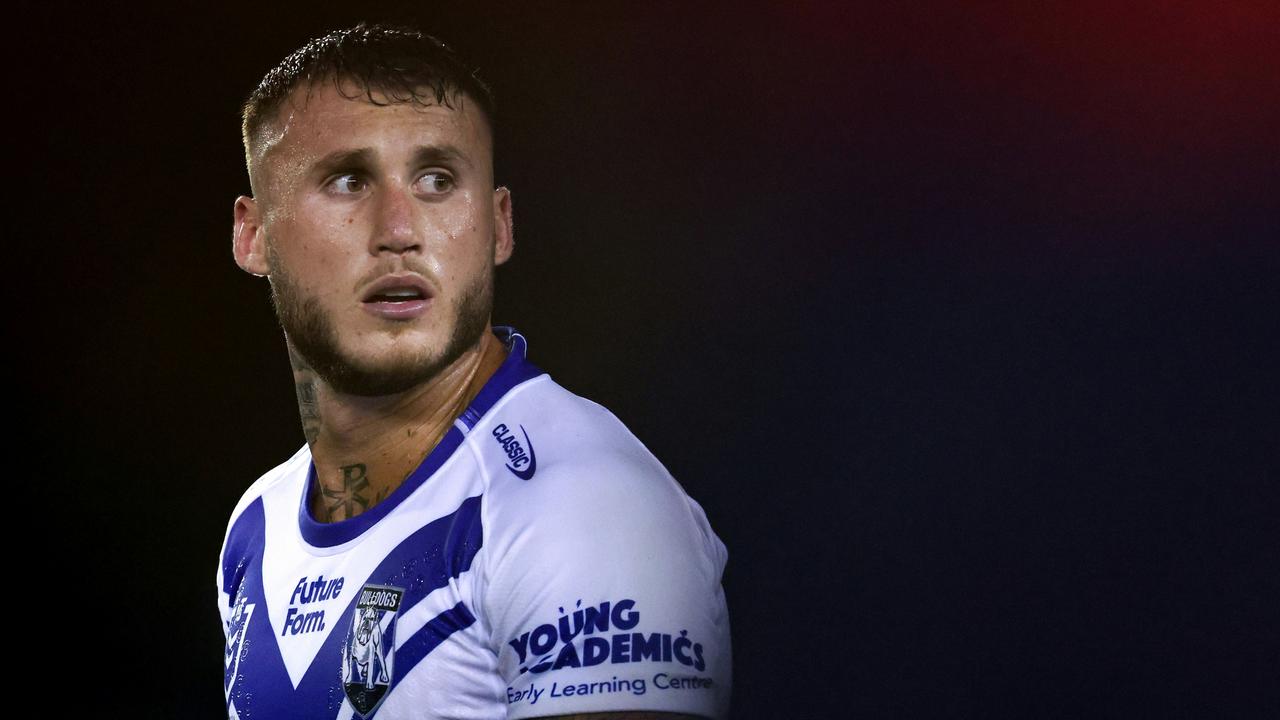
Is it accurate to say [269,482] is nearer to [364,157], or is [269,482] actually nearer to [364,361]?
[364,361]

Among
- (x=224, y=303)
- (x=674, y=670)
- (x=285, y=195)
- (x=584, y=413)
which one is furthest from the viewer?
(x=224, y=303)

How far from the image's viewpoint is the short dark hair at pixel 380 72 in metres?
2.62

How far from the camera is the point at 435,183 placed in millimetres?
2621

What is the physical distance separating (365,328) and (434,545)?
481mm

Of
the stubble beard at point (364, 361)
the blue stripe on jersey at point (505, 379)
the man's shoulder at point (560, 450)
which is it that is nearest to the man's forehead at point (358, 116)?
the stubble beard at point (364, 361)

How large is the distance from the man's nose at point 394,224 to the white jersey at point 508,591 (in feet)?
1.04

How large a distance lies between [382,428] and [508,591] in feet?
2.11

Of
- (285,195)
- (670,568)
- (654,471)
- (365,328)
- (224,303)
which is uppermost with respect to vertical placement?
(224,303)

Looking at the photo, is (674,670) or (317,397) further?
(317,397)

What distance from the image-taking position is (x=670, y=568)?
217 cm

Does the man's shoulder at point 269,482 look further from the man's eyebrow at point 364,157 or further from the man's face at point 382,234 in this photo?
the man's eyebrow at point 364,157

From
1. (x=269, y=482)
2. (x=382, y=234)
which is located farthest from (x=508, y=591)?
(x=269, y=482)

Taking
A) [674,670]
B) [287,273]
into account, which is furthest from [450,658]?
[287,273]

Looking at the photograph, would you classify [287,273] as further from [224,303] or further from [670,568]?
[224,303]
